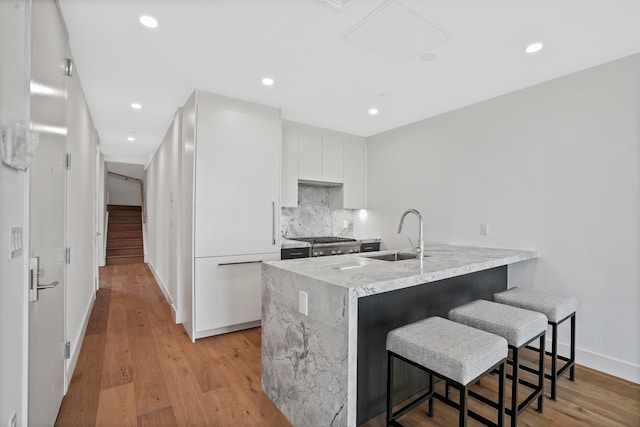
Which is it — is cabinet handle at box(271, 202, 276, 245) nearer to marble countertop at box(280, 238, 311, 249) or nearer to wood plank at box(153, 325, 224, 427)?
marble countertop at box(280, 238, 311, 249)

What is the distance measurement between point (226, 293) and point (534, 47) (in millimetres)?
3359

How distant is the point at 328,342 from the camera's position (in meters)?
1.54

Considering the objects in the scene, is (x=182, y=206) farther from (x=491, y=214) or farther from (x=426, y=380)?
(x=491, y=214)

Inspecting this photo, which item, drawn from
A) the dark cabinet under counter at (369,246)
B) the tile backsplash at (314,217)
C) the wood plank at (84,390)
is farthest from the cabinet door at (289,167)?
the wood plank at (84,390)

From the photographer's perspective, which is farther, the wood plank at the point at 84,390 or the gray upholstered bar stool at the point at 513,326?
the wood plank at the point at 84,390

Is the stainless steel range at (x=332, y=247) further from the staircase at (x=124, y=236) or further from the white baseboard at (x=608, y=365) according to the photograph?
the staircase at (x=124, y=236)

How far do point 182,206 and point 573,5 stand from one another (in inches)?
141

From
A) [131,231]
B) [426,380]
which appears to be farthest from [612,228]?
[131,231]

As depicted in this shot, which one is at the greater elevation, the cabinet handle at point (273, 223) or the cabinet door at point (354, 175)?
the cabinet door at point (354, 175)

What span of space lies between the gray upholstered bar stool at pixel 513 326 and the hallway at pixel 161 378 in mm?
1271

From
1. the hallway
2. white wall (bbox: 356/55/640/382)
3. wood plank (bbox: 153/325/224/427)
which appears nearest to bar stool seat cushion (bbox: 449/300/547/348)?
white wall (bbox: 356/55/640/382)

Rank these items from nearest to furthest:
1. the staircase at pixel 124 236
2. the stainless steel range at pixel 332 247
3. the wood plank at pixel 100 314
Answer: the wood plank at pixel 100 314 → the stainless steel range at pixel 332 247 → the staircase at pixel 124 236

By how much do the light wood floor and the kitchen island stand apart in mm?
235

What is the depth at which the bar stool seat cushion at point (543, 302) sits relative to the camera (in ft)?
6.74
